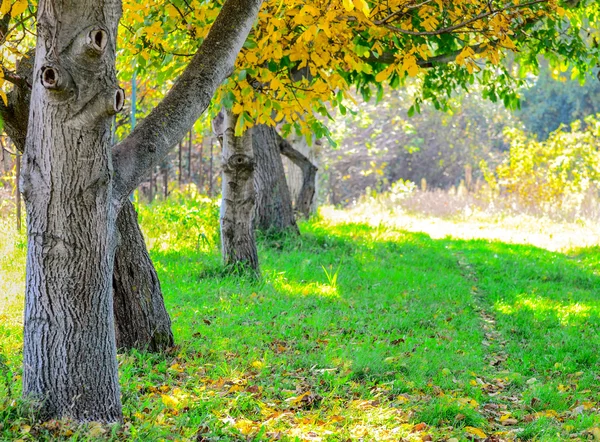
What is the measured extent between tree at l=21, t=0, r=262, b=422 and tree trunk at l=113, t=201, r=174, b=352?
1.36 meters

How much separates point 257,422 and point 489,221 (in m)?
16.0

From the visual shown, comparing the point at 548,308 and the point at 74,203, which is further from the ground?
the point at 74,203

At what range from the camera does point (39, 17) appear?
11.1 feet

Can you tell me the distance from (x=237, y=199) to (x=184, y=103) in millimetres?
3946

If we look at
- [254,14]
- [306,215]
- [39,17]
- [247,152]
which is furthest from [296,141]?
[39,17]

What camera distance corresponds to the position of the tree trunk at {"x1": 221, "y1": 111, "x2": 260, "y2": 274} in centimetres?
786

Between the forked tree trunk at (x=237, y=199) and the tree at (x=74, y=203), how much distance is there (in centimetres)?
403

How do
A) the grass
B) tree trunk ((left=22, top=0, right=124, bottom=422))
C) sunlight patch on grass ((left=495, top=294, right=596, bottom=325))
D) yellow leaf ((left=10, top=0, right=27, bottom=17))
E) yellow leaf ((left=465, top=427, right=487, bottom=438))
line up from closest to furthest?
tree trunk ((left=22, top=0, right=124, bottom=422)) → yellow leaf ((left=10, top=0, right=27, bottom=17)) → the grass → yellow leaf ((left=465, top=427, right=487, bottom=438)) → sunlight patch on grass ((left=495, top=294, right=596, bottom=325))

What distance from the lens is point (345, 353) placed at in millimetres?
5562

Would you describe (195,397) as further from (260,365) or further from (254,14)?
(254,14)

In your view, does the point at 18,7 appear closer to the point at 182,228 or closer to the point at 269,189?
the point at 182,228

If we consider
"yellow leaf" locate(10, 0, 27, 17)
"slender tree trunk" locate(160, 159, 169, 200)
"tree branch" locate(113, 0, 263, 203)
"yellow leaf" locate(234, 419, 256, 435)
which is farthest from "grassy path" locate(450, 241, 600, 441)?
"slender tree trunk" locate(160, 159, 169, 200)

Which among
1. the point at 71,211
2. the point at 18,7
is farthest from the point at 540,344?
the point at 18,7

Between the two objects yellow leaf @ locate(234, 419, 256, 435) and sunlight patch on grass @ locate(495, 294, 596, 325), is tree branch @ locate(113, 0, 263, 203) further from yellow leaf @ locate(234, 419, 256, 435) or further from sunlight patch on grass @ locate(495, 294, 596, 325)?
sunlight patch on grass @ locate(495, 294, 596, 325)
